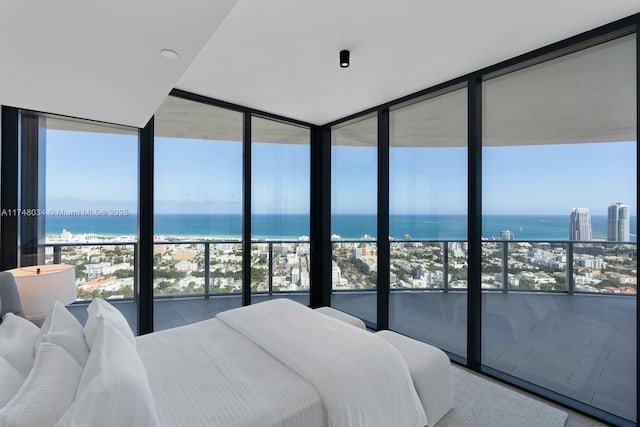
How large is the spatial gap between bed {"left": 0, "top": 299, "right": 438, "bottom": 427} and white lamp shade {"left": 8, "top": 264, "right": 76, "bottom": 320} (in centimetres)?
32

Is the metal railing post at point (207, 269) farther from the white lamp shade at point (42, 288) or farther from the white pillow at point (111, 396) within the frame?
the white pillow at point (111, 396)

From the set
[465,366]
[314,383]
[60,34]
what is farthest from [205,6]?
[465,366]

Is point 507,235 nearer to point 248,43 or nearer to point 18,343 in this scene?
point 248,43

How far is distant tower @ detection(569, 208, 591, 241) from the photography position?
2.28 meters

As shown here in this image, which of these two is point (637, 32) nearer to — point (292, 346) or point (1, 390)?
point (292, 346)

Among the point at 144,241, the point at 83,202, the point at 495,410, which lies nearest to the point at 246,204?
the point at 144,241

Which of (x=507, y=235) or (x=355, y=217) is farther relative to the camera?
(x=355, y=217)

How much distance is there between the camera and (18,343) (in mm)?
1473

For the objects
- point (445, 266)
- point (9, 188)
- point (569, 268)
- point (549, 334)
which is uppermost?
point (9, 188)

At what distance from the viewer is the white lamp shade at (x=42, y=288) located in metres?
1.98

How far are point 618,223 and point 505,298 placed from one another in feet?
3.27

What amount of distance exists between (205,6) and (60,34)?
77 centimetres

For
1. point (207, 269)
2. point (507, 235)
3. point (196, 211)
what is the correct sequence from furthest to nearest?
point (207, 269), point (196, 211), point (507, 235)

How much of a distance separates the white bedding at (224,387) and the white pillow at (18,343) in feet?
1.78
